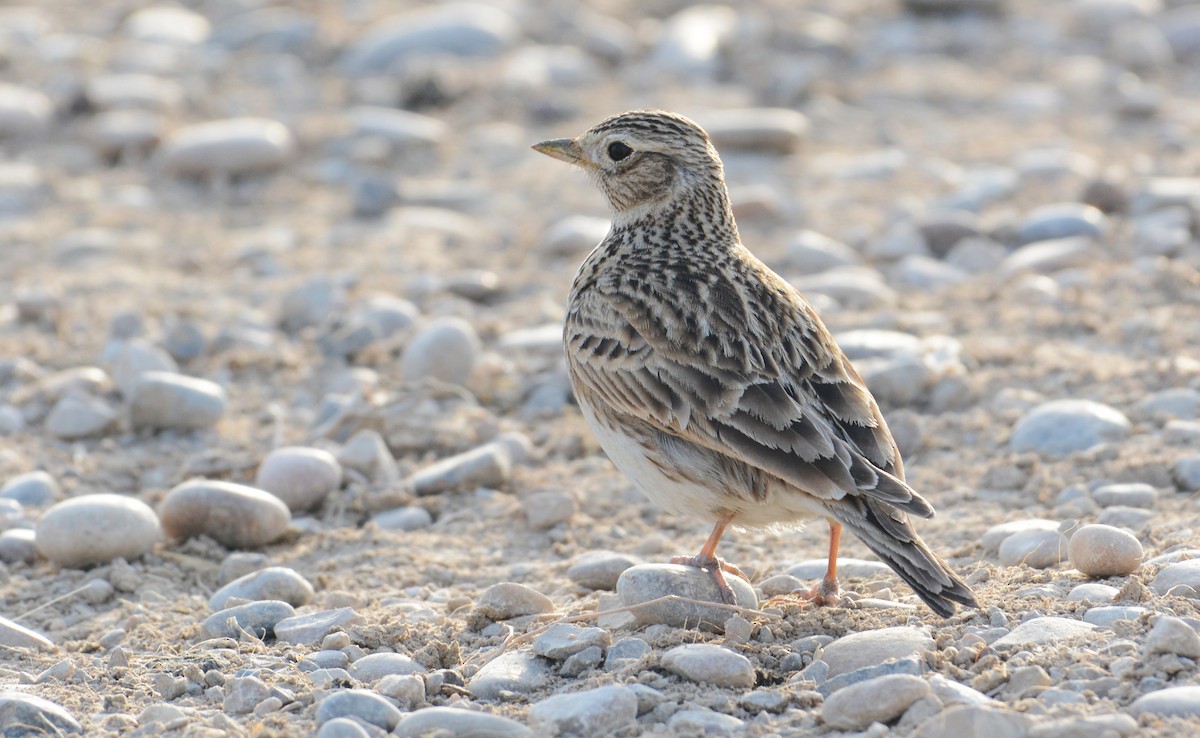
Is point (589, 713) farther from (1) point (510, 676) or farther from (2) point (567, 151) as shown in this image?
(2) point (567, 151)

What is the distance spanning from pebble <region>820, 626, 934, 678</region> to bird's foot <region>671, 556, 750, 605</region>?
0.49 metres

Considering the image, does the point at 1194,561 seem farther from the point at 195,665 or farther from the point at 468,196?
the point at 468,196

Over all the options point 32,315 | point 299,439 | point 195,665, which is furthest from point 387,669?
point 32,315

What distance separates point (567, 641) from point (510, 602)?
0.57 m

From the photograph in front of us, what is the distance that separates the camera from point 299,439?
776 cm

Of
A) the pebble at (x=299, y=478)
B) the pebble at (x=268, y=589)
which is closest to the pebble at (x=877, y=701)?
the pebble at (x=268, y=589)

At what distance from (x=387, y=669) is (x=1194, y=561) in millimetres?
2628

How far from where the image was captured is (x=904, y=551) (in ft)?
15.8

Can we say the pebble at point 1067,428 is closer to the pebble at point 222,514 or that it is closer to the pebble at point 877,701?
the pebble at point 877,701

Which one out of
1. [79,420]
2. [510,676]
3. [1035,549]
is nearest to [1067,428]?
[1035,549]

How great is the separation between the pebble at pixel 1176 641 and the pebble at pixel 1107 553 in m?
0.83

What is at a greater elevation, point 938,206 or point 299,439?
point 938,206

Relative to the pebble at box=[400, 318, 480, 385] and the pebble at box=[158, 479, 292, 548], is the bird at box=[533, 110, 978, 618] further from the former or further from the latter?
the pebble at box=[400, 318, 480, 385]

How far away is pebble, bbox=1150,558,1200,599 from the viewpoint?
196 inches
